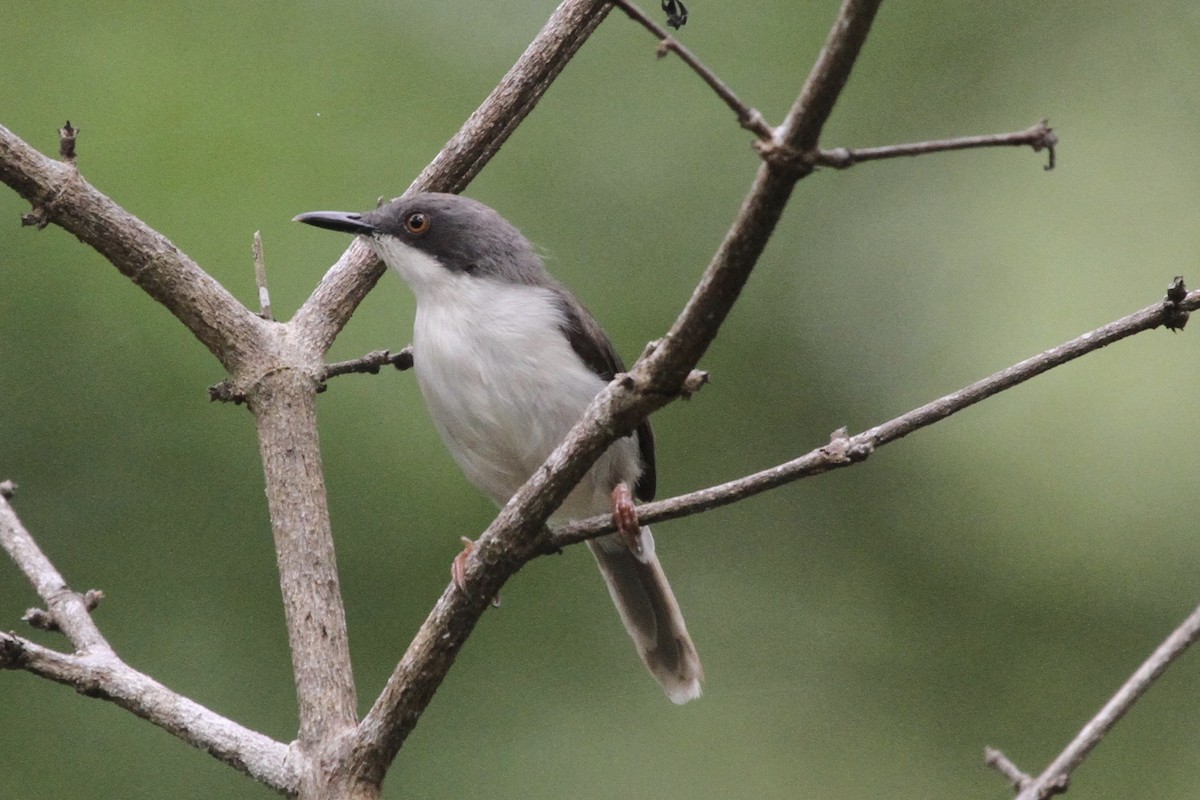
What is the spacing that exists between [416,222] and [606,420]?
7.06ft

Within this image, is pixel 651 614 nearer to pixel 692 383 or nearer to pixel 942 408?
pixel 942 408

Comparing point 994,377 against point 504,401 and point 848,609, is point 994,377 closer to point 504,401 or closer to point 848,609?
point 504,401

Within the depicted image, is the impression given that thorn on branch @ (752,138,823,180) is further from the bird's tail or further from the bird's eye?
the bird's tail

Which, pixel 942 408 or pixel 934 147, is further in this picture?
pixel 942 408

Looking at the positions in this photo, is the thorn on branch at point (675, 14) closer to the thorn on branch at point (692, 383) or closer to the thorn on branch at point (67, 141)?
the thorn on branch at point (692, 383)

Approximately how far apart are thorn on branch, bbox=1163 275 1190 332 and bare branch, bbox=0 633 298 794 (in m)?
2.16

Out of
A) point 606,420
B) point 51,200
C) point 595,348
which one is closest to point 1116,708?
point 606,420

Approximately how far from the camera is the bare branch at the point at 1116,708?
255 centimetres

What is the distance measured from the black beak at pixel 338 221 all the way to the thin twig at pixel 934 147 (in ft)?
8.64

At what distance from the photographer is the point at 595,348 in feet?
15.3

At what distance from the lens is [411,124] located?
6434mm

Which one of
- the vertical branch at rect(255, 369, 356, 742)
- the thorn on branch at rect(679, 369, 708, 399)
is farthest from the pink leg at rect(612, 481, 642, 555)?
the vertical branch at rect(255, 369, 356, 742)

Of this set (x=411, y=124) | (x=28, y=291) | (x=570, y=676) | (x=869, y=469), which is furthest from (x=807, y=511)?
(x=28, y=291)

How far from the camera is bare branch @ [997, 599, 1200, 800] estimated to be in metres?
2.55
